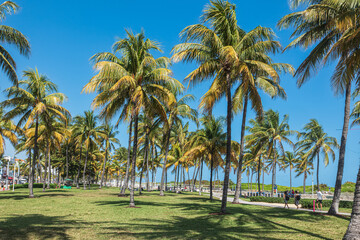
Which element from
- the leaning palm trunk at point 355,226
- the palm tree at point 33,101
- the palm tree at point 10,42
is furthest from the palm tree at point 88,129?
the leaning palm trunk at point 355,226

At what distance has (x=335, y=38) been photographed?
13680mm

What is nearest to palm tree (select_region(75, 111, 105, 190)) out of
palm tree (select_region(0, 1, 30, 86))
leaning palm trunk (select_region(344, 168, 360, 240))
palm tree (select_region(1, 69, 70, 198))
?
palm tree (select_region(1, 69, 70, 198))

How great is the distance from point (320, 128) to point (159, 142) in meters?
24.5

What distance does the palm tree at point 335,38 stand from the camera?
9016 mm

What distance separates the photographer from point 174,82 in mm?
17875

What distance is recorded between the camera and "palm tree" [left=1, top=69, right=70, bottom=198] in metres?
→ 20.6

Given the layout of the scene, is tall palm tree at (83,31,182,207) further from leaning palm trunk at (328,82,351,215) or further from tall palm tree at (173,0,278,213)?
leaning palm trunk at (328,82,351,215)

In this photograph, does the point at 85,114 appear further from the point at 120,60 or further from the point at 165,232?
the point at 165,232

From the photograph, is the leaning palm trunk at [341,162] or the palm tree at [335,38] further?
the leaning palm trunk at [341,162]

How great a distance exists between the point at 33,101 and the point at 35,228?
14933mm

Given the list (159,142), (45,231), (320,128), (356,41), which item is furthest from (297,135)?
(45,231)

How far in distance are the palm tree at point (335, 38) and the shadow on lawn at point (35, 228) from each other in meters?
10.3

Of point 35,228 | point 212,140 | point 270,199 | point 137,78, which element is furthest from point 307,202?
point 35,228

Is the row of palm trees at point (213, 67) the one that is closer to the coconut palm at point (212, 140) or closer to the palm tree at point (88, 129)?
the coconut palm at point (212, 140)
